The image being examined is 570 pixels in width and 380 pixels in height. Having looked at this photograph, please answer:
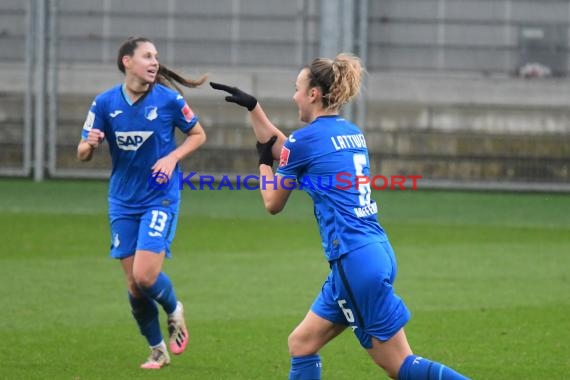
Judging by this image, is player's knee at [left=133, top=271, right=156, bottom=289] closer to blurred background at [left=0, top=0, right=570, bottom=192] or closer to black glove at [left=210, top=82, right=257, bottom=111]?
black glove at [left=210, top=82, right=257, bottom=111]

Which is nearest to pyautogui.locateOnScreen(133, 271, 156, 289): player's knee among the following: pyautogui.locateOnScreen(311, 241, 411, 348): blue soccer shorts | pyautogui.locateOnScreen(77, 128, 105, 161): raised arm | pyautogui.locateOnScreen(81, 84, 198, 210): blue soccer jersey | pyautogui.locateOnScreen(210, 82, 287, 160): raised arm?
pyautogui.locateOnScreen(81, 84, 198, 210): blue soccer jersey

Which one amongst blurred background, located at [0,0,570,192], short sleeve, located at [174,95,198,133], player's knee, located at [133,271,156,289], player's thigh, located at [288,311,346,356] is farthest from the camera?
blurred background, located at [0,0,570,192]

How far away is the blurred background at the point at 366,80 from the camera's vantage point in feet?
72.3

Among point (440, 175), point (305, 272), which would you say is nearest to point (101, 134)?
point (305, 272)

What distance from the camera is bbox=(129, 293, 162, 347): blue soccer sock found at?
28.8 ft

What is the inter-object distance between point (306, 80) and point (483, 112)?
16.3 metres

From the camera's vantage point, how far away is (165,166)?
860 cm

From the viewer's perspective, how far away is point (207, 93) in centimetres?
2277

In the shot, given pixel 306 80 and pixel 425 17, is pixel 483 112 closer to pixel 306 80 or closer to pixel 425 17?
pixel 425 17

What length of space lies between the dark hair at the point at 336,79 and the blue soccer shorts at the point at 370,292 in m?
0.75

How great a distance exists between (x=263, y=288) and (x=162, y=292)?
361 centimetres

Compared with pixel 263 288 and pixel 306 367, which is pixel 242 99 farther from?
pixel 263 288

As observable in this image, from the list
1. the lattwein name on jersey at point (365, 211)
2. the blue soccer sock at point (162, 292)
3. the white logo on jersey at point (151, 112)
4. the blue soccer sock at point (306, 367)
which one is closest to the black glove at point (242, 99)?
the lattwein name on jersey at point (365, 211)

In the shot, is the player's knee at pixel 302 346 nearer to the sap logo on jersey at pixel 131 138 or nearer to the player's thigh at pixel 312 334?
the player's thigh at pixel 312 334
